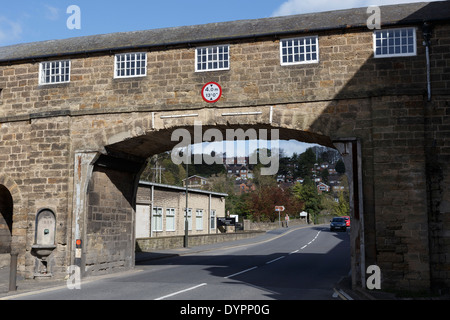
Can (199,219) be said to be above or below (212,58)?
below

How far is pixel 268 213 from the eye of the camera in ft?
225

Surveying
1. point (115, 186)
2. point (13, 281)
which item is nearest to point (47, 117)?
point (115, 186)

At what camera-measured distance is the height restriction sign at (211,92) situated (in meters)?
15.1

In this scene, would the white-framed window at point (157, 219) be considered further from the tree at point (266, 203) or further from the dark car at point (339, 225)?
the tree at point (266, 203)

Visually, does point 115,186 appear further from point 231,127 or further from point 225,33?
point 225,33

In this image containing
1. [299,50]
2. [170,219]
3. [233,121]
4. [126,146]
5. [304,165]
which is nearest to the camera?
[299,50]

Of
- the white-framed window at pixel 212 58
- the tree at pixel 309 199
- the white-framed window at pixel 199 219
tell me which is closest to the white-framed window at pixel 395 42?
the white-framed window at pixel 212 58

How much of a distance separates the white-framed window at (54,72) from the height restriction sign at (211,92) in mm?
4926

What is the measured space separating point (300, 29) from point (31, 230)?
10.6m

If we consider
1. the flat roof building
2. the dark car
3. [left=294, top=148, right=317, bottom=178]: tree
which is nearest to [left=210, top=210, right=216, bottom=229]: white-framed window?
the flat roof building

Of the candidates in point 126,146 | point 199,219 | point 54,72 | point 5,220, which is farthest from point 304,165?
point 54,72

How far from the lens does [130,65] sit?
52.6ft

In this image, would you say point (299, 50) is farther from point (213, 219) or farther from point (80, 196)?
point (213, 219)

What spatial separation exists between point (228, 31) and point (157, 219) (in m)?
21.3
